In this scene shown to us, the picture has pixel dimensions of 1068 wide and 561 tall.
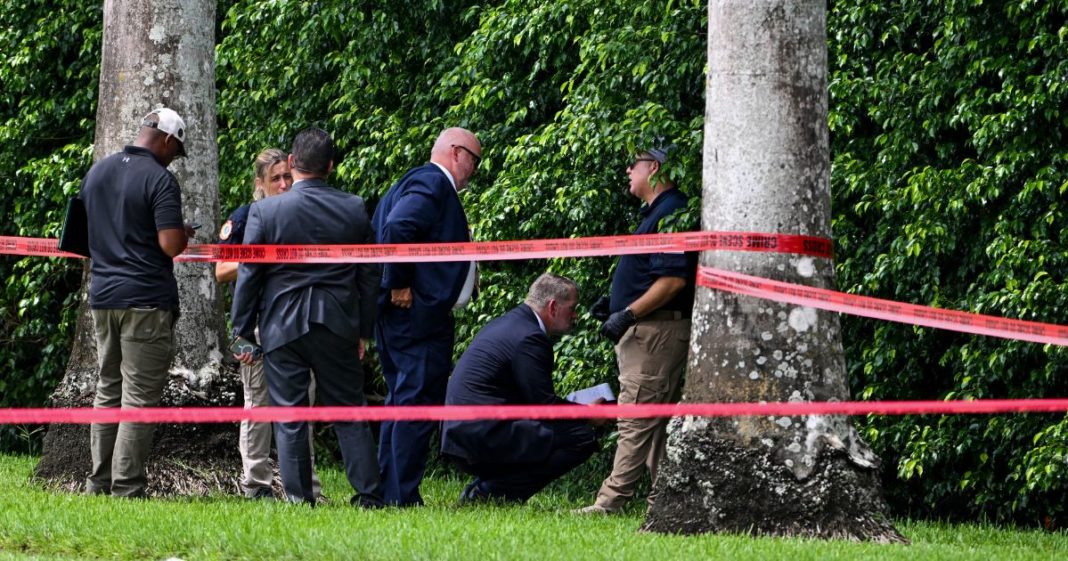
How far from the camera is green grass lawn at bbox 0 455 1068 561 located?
6191 millimetres

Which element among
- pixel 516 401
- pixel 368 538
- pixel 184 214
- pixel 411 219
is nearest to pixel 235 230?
pixel 184 214

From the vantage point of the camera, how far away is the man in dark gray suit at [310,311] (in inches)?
317

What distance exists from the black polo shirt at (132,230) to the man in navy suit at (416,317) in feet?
3.82

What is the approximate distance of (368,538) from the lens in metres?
6.44

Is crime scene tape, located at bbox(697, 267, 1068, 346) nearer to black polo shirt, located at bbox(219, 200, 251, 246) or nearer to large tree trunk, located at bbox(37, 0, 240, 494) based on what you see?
black polo shirt, located at bbox(219, 200, 251, 246)

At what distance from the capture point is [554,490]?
12.3 m

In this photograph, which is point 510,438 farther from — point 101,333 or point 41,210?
point 41,210

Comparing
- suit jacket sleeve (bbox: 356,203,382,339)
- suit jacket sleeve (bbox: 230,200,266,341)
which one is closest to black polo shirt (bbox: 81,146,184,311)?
suit jacket sleeve (bbox: 230,200,266,341)

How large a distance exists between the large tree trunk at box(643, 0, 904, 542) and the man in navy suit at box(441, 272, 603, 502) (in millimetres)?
2119

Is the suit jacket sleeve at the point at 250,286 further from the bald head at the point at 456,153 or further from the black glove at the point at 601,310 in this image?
the black glove at the point at 601,310

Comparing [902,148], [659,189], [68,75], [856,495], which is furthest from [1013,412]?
[68,75]

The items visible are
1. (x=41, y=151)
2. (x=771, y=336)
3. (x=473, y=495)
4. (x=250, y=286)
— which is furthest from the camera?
(x=41, y=151)

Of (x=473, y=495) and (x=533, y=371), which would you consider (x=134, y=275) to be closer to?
(x=533, y=371)

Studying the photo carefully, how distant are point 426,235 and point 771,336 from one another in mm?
2360
